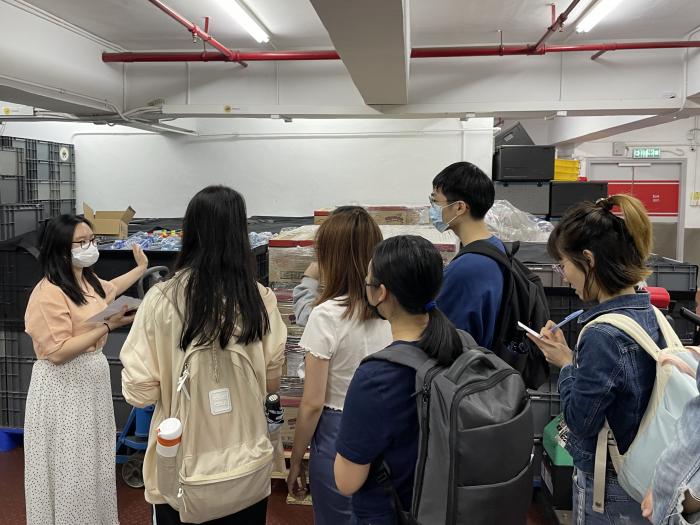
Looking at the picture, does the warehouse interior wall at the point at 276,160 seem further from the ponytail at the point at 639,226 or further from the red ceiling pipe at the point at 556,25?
the ponytail at the point at 639,226

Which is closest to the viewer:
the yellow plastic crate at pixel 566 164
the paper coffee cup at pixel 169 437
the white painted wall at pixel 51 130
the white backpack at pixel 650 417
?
the white backpack at pixel 650 417

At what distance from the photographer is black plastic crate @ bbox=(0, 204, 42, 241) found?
14.8 feet

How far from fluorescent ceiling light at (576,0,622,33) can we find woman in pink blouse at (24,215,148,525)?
11.0 feet

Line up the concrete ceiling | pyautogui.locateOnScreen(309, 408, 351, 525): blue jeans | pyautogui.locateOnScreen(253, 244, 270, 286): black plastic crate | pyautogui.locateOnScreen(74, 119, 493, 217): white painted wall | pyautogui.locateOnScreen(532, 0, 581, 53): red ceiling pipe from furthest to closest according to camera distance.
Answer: pyautogui.locateOnScreen(74, 119, 493, 217): white painted wall, the concrete ceiling, pyautogui.locateOnScreen(532, 0, 581, 53): red ceiling pipe, pyautogui.locateOnScreen(253, 244, 270, 286): black plastic crate, pyautogui.locateOnScreen(309, 408, 351, 525): blue jeans

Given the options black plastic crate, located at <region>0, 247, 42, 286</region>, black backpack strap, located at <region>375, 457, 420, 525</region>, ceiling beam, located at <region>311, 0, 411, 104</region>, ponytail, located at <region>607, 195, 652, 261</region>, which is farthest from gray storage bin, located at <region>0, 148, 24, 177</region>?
ponytail, located at <region>607, 195, 652, 261</region>

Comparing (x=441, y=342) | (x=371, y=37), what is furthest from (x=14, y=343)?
(x=441, y=342)

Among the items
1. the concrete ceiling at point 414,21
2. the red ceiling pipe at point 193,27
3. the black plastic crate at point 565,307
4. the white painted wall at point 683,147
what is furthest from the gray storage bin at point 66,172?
the white painted wall at point 683,147

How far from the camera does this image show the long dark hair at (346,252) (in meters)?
1.63

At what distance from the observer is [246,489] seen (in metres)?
1.49

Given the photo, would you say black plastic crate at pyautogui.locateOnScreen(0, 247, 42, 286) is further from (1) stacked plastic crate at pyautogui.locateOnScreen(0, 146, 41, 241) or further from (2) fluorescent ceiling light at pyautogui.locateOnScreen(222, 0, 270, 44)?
(2) fluorescent ceiling light at pyautogui.locateOnScreen(222, 0, 270, 44)

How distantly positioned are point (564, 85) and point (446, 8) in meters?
1.50

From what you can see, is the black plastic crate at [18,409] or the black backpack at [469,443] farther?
the black plastic crate at [18,409]

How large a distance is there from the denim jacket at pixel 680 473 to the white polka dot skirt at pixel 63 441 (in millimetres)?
2110

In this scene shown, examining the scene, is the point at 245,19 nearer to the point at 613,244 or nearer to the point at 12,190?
the point at 12,190
